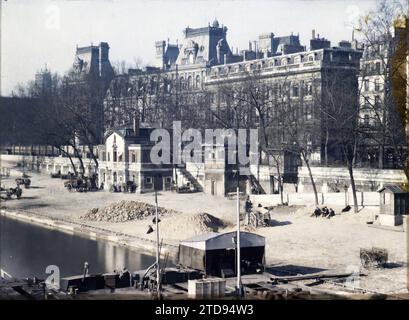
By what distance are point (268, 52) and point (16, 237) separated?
151 feet

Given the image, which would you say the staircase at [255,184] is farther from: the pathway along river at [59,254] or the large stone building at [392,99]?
the pathway along river at [59,254]

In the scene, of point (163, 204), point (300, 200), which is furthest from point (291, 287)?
point (163, 204)

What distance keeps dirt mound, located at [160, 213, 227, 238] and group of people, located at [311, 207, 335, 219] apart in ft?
19.0

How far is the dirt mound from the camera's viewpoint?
40188 mm

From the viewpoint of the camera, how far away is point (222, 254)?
26.9 metres

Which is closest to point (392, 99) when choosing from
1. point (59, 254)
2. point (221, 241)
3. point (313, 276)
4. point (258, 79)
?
point (313, 276)

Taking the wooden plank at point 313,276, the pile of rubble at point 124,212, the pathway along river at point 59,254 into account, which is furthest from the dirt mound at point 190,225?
the wooden plank at point 313,276

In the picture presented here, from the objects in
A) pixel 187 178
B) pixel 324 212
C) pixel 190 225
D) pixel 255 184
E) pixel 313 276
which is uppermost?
pixel 187 178

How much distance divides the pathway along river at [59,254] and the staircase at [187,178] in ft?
55.1

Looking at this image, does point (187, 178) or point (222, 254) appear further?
point (187, 178)

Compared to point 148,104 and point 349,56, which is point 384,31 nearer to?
point 349,56

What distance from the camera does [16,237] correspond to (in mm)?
43562

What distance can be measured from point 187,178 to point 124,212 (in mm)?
13254

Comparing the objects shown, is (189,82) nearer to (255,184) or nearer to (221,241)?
(255,184)
